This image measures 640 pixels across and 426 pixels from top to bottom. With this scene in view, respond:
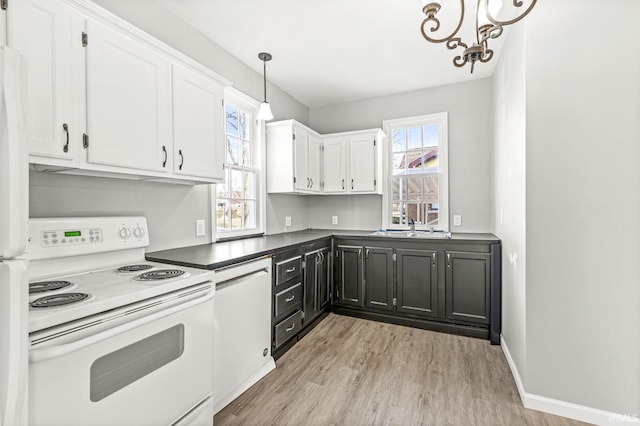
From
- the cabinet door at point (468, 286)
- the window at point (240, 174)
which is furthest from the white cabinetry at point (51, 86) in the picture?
the cabinet door at point (468, 286)

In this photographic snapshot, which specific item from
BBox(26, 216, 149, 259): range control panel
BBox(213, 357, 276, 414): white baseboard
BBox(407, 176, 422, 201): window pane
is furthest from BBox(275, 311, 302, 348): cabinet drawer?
BBox(407, 176, 422, 201): window pane

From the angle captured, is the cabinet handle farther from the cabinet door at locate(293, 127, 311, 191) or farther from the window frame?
the cabinet door at locate(293, 127, 311, 191)

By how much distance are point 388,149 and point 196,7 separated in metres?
2.61

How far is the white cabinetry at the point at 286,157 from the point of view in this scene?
3359mm

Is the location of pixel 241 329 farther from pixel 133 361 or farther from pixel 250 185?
pixel 250 185

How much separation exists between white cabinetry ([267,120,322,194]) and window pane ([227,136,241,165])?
43 centimetres

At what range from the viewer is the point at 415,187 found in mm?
3820

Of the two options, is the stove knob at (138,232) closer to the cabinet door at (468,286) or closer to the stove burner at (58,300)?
the stove burner at (58,300)

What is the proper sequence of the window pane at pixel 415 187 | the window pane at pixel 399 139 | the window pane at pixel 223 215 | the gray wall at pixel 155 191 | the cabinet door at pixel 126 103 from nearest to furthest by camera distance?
the cabinet door at pixel 126 103, the gray wall at pixel 155 191, the window pane at pixel 223 215, the window pane at pixel 415 187, the window pane at pixel 399 139

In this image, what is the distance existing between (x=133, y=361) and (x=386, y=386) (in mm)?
1629

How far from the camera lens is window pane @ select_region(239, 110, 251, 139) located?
125 inches

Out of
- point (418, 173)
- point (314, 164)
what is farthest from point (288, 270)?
point (418, 173)

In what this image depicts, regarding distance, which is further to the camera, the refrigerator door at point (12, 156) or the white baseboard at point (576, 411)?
the white baseboard at point (576, 411)

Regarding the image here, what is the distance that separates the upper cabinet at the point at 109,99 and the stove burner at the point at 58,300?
0.60 m
